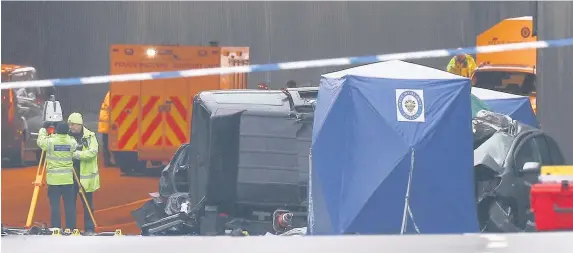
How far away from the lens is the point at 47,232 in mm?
8883

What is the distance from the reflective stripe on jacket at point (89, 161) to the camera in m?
9.49

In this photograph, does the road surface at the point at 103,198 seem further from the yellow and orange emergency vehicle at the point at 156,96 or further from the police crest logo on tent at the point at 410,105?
the police crest logo on tent at the point at 410,105

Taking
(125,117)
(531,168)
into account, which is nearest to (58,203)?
(125,117)

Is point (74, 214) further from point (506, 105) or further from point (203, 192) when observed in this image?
point (506, 105)

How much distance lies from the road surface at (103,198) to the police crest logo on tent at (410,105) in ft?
10.4

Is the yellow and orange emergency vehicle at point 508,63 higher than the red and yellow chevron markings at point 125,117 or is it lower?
higher

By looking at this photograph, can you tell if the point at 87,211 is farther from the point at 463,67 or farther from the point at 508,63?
the point at 508,63

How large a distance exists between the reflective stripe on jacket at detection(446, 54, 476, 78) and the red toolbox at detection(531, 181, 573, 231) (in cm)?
285

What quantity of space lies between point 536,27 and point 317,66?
2014 mm

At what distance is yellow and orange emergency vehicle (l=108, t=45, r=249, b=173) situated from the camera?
9.41 m

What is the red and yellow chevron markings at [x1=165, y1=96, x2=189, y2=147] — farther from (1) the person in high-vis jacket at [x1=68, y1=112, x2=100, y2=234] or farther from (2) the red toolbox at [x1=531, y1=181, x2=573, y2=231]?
A: (2) the red toolbox at [x1=531, y1=181, x2=573, y2=231]

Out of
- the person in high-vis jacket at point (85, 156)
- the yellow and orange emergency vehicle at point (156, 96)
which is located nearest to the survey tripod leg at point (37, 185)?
the person in high-vis jacket at point (85, 156)

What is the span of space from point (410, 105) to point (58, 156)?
3.69 m

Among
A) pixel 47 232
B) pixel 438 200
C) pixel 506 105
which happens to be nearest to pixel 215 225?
pixel 47 232
